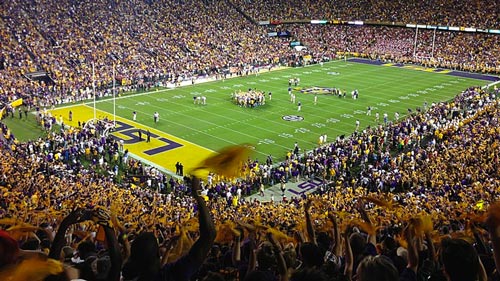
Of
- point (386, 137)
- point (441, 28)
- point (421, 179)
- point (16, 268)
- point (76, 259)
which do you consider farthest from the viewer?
point (441, 28)

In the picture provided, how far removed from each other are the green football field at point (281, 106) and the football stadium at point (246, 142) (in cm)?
21

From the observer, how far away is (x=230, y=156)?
177 inches

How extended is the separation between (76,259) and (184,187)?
1777cm

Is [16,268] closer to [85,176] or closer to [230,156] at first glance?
[230,156]

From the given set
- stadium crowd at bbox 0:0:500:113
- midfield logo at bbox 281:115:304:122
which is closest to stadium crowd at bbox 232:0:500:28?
stadium crowd at bbox 0:0:500:113

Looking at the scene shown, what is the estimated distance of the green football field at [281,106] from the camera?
31.5 m

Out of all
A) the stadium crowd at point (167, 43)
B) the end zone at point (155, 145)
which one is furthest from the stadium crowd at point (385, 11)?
the end zone at point (155, 145)

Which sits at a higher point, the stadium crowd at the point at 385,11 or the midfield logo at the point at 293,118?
the stadium crowd at the point at 385,11

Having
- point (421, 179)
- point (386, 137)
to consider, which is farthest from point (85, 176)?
point (386, 137)

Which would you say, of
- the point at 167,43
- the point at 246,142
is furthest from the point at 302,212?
the point at 167,43

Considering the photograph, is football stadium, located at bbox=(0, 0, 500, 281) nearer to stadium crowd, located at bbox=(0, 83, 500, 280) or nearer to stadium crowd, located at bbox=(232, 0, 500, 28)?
stadium crowd, located at bbox=(0, 83, 500, 280)

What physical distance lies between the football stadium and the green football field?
209 millimetres

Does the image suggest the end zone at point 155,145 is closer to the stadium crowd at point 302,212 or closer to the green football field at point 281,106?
the green football field at point 281,106

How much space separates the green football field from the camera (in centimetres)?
3153
